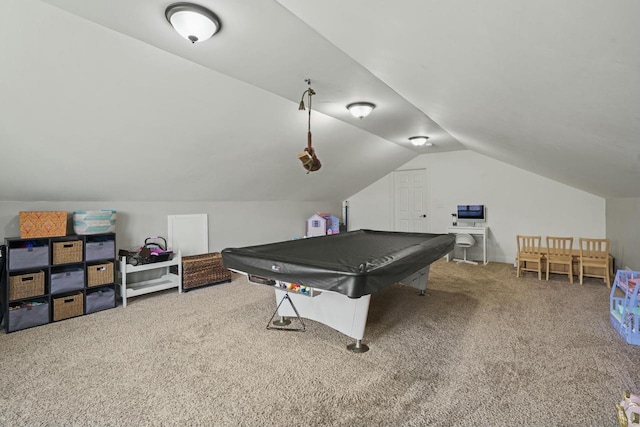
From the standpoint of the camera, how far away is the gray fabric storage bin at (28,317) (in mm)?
3027

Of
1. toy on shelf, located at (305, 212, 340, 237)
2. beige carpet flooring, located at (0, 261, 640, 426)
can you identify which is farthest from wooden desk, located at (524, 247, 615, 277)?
toy on shelf, located at (305, 212, 340, 237)

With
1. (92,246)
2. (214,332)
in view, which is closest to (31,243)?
(92,246)

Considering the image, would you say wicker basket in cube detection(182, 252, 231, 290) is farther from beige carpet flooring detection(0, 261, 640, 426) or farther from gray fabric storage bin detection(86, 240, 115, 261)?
gray fabric storage bin detection(86, 240, 115, 261)

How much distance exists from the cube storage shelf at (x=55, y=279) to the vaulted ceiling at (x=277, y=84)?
23.9 inches

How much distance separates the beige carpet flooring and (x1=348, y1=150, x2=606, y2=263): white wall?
8.41 feet

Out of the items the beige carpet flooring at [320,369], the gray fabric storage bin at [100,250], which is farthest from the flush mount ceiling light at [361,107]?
the gray fabric storage bin at [100,250]

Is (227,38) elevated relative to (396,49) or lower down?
elevated

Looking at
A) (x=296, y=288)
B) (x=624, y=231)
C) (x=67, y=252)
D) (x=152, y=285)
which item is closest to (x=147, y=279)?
(x=152, y=285)

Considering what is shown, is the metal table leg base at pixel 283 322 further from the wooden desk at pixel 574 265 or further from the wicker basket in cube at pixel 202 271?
the wooden desk at pixel 574 265

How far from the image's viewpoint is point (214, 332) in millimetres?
2990

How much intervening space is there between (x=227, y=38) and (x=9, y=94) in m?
1.68

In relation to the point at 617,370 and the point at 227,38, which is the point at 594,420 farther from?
the point at 227,38

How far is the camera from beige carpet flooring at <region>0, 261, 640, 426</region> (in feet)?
6.04

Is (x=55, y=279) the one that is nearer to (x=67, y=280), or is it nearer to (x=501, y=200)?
(x=67, y=280)
